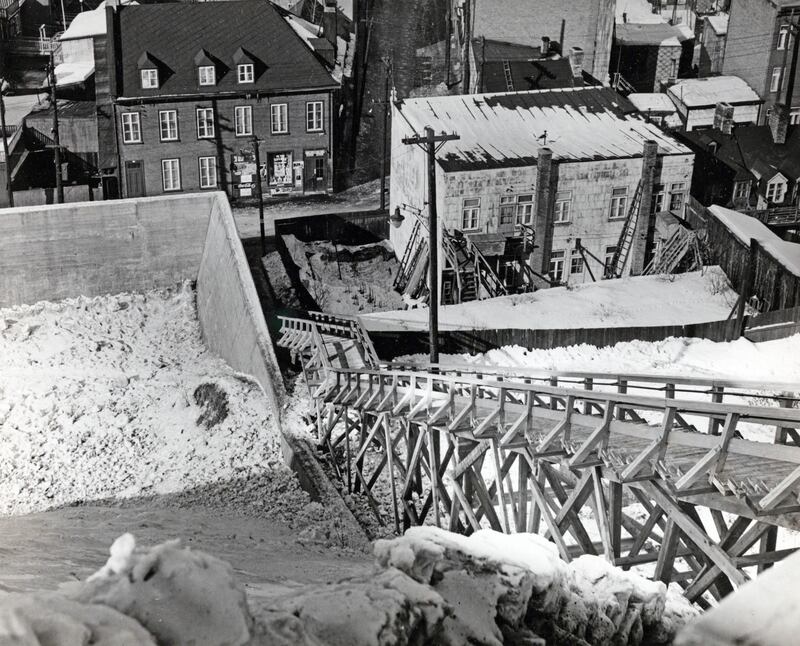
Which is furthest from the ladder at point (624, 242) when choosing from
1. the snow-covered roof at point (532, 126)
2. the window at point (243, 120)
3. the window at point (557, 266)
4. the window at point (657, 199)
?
the window at point (243, 120)

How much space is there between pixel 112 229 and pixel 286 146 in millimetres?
11361

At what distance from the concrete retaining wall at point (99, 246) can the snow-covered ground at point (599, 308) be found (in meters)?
6.70

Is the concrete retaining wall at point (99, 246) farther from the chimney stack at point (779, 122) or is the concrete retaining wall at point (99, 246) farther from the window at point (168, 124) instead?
the chimney stack at point (779, 122)

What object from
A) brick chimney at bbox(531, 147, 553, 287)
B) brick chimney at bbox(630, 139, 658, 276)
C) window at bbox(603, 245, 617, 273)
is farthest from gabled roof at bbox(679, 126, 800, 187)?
brick chimney at bbox(531, 147, 553, 287)

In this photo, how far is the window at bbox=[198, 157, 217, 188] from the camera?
34375 millimetres

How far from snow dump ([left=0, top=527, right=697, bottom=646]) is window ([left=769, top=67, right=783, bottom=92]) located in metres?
35.0

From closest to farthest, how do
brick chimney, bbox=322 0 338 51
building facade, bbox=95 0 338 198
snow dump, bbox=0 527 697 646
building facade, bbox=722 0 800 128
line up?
1. snow dump, bbox=0 527 697 646
2. building facade, bbox=95 0 338 198
3. building facade, bbox=722 0 800 128
4. brick chimney, bbox=322 0 338 51

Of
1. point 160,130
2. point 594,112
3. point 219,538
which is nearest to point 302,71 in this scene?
point 160,130

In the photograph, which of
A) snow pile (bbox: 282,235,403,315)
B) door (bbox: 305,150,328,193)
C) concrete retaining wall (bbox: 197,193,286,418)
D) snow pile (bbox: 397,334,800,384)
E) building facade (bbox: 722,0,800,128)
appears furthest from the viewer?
building facade (bbox: 722,0,800,128)

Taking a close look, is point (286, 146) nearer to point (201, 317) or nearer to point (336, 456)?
point (201, 317)

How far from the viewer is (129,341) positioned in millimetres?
23797

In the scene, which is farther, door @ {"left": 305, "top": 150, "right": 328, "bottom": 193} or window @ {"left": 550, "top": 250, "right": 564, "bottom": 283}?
door @ {"left": 305, "top": 150, "right": 328, "bottom": 193}

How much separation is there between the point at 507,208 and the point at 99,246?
12968 mm

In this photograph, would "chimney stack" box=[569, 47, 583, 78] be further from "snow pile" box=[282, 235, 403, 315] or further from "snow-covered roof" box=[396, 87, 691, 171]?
"snow pile" box=[282, 235, 403, 315]
